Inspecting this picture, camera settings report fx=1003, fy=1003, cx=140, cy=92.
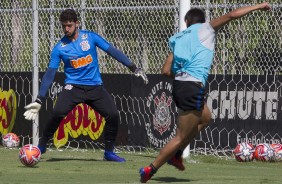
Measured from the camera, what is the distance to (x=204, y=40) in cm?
1030

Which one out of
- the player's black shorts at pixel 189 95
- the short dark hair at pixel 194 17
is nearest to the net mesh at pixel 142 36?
the short dark hair at pixel 194 17

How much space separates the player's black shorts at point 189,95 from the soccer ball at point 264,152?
353cm

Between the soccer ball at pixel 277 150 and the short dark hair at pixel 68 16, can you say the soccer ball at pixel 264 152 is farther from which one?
the short dark hair at pixel 68 16

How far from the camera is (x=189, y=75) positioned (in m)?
10.2

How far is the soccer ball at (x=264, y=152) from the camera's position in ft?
44.4

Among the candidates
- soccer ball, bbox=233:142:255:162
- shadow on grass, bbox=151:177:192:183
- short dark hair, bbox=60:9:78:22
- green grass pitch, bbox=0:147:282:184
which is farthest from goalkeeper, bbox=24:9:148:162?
shadow on grass, bbox=151:177:192:183

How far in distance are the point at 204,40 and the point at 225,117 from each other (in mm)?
4490

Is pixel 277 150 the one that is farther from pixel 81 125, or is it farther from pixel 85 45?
pixel 81 125

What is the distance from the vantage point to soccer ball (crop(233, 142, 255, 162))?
44.4 ft

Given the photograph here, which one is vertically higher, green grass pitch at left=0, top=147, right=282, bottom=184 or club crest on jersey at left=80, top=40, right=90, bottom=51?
club crest on jersey at left=80, top=40, right=90, bottom=51

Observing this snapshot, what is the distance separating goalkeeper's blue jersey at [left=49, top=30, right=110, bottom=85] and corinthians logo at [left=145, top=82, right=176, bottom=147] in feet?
7.48

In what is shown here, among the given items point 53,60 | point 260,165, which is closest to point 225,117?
point 260,165

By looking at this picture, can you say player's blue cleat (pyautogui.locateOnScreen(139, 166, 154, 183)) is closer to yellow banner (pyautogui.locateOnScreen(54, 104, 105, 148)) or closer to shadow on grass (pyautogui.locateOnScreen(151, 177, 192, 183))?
shadow on grass (pyautogui.locateOnScreen(151, 177, 192, 183))

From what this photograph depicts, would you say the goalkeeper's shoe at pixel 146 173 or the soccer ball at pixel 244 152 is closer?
the goalkeeper's shoe at pixel 146 173
